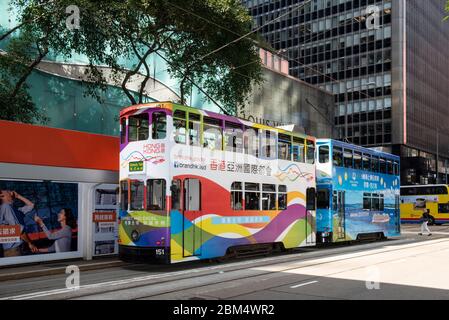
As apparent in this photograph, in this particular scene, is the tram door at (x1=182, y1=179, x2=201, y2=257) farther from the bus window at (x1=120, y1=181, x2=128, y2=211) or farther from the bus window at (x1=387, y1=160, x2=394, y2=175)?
the bus window at (x1=387, y1=160, x2=394, y2=175)

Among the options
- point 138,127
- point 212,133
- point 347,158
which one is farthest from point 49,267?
point 347,158

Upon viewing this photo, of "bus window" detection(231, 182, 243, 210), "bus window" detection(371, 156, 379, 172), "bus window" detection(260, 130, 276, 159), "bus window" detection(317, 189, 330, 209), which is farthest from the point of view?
"bus window" detection(371, 156, 379, 172)

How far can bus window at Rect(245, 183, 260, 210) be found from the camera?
51.8 ft

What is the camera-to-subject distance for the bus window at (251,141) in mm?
15684

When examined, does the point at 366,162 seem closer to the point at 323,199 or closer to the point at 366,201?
the point at 366,201

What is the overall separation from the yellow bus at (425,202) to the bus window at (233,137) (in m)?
34.3

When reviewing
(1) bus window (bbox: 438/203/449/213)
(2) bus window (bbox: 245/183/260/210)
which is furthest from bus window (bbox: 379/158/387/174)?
(1) bus window (bbox: 438/203/449/213)

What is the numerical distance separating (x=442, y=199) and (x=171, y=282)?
39974 mm

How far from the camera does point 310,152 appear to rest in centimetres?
1911

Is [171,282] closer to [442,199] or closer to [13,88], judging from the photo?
[13,88]

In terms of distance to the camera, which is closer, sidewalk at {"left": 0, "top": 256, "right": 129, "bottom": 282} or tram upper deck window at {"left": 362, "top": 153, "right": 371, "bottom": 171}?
sidewalk at {"left": 0, "top": 256, "right": 129, "bottom": 282}

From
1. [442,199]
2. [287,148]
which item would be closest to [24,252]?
[287,148]

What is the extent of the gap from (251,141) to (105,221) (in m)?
5.57

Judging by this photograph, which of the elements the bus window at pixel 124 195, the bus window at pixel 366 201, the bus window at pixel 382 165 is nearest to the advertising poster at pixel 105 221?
the bus window at pixel 124 195
